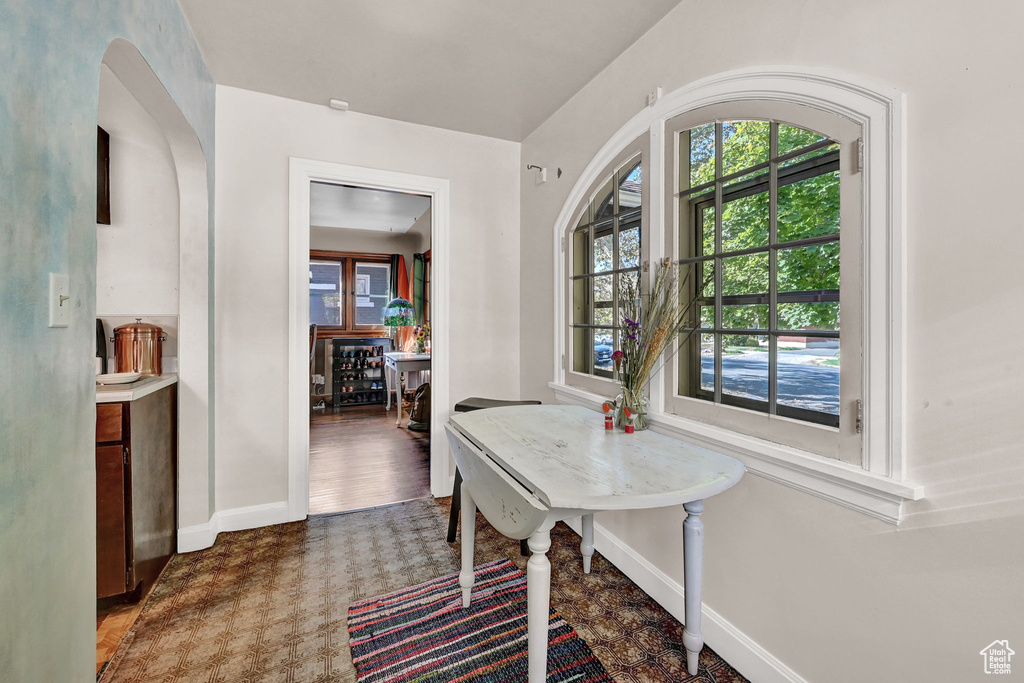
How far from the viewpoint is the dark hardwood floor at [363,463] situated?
3.05 meters

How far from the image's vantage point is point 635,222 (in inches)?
82.9

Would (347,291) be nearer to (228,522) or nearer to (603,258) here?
(228,522)

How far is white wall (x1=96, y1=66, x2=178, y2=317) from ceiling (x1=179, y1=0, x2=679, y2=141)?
51 centimetres

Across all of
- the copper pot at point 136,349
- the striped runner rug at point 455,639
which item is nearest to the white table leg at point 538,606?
the striped runner rug at point 455,639

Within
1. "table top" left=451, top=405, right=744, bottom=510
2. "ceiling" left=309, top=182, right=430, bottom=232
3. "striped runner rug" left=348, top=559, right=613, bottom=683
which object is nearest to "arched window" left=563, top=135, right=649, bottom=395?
"table top" left=451, top=405, right=744, bottom=510

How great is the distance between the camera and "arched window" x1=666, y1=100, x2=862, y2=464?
127cm

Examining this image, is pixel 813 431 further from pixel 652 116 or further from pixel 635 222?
pixel 652 116

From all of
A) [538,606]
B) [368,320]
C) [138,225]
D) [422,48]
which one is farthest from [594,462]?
[368,320]

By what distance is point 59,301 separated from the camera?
99 centimetres

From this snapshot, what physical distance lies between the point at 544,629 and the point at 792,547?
778 mm

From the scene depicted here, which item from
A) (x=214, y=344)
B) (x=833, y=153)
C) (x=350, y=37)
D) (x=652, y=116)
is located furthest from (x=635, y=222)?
(x=214, y=344)

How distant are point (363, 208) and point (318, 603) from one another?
4.34 metres

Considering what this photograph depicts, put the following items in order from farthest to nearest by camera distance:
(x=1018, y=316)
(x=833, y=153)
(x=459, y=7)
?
(x=459, y=7) < (x=833, y=153) < (x=1018, y=316)

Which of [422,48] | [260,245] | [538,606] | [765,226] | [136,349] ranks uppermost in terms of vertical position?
[422,48]
